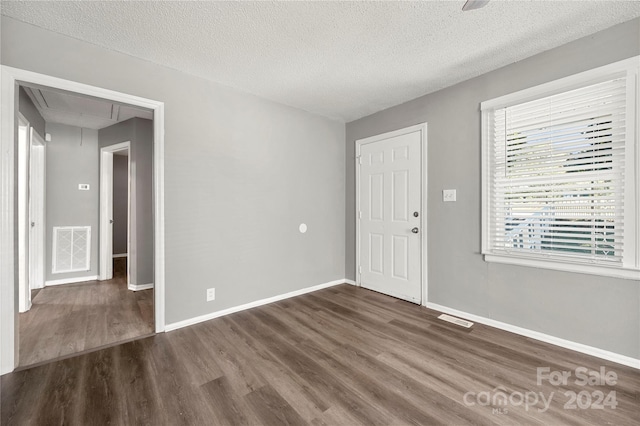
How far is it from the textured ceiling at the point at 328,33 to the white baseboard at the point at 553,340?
98.5 inches

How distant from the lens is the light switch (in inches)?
118

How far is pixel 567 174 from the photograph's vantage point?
2.28 meters

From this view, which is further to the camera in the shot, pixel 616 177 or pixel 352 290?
pixel 352 290

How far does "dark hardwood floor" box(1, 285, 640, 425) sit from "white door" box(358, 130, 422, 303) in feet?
2.95

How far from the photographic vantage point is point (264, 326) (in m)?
2.73

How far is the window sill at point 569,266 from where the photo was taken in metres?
2.02

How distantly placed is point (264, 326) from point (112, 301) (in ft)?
7.38

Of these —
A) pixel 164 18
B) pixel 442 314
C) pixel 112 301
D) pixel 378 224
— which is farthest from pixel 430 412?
pixel 112 301

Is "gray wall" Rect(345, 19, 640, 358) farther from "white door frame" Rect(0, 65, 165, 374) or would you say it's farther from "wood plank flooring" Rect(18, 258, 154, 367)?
"white door frame" Rect(0, 65, 165, 374)

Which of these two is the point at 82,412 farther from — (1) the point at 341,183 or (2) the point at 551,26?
(2) the point at 551,26

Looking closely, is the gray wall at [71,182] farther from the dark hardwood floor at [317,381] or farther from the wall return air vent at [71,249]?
the dark hardwood floor at [317,381]

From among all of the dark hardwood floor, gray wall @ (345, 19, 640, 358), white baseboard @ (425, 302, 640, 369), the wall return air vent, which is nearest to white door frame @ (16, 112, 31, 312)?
the wall return air vent

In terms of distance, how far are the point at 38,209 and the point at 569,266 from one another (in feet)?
20.8

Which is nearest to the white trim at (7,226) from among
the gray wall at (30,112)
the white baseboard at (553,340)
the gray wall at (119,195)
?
the gray wall at (30,112)
